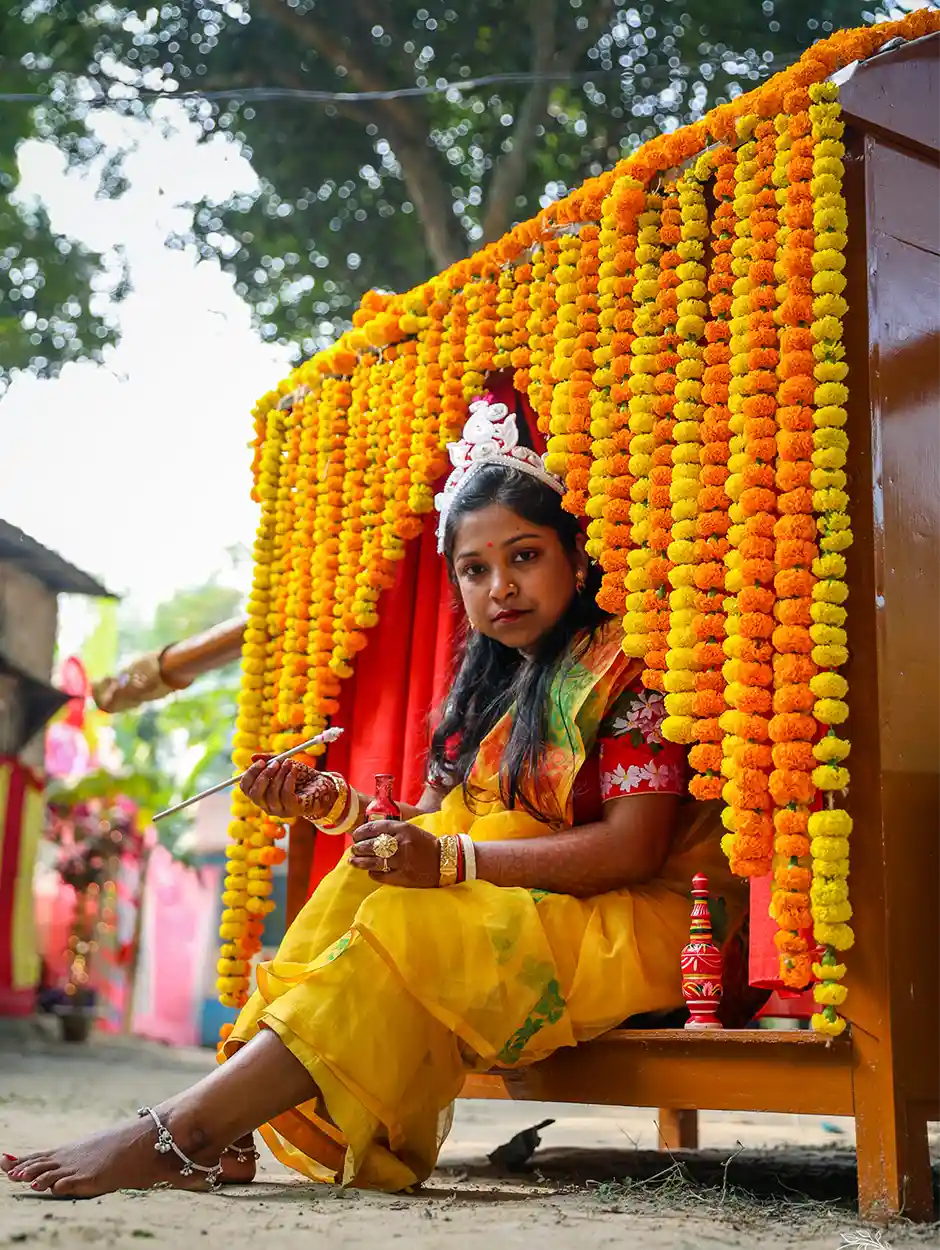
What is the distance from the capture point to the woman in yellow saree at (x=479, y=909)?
2637mm

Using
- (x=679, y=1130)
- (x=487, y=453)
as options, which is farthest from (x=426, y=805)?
(x=679, y=1130)

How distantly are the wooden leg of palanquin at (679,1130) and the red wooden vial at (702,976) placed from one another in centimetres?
200

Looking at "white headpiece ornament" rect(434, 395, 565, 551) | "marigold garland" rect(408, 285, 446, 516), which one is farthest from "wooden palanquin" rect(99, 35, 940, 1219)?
"marigold garland" rect(408, 285, 446, 516)

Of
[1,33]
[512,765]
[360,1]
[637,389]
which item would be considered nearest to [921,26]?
[637,389]

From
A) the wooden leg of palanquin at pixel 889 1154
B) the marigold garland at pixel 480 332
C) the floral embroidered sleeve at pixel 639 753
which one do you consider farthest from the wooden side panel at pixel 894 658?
the marigold garland at pixel 480 332

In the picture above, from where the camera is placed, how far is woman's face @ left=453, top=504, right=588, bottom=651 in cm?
346

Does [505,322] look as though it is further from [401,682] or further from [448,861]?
[448,861]

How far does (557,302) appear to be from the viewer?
344 centimetres

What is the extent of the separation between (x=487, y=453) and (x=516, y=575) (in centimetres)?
37

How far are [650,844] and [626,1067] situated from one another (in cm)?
50

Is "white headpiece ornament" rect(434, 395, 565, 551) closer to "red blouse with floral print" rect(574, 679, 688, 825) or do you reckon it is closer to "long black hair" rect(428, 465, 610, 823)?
"long black hair" rect(428, 465, 610, 823)

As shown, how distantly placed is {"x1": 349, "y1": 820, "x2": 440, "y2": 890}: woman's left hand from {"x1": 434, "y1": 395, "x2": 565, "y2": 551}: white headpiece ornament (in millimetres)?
1082

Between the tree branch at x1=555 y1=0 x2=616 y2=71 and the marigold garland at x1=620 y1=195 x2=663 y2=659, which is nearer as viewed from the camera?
the marigold garland at x1=620 y1=195 x2=663 y2=659

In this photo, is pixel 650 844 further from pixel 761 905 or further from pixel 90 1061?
pixel 90 1061
